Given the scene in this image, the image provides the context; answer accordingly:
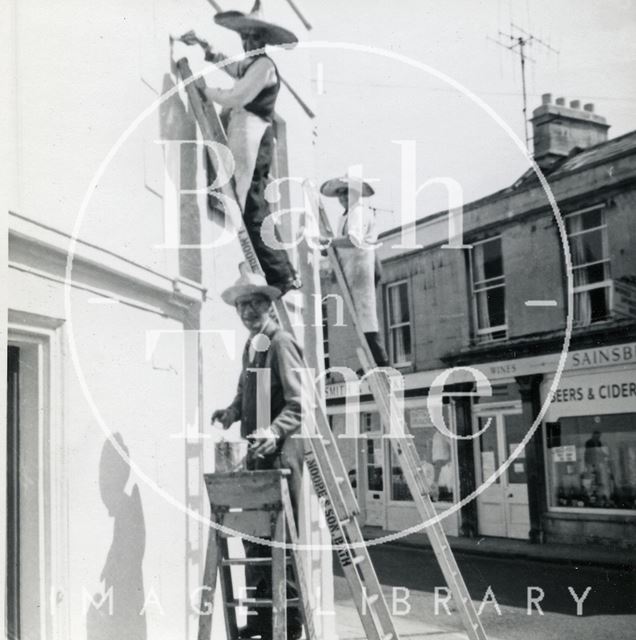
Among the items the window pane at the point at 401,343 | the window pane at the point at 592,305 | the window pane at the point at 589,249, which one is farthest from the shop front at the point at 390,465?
the window pane at the point at 589,249

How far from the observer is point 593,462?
5988 millimetres

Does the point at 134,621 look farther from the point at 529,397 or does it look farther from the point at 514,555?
the point at 514,555

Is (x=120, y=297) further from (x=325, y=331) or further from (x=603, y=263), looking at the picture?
(x=603, y=263)

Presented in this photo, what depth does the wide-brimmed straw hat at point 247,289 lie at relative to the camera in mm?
3740

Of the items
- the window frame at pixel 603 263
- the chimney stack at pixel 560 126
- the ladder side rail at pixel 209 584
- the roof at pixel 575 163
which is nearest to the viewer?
the ladder side rail at pixel 209 584

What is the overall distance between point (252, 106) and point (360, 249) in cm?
118

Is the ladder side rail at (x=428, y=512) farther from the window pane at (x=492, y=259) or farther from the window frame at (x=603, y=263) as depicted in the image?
the window frame at (x=603, y=263)

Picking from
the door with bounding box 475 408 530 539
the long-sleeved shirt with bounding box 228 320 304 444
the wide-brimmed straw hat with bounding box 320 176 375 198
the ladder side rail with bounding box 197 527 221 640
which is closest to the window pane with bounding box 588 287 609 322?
the door with bounding box 475 408 530 539

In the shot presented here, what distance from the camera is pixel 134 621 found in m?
3.26

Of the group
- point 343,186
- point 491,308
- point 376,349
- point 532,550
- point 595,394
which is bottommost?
point 532,550

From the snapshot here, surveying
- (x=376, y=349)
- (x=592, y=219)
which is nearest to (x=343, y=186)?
(x=376, y=349)

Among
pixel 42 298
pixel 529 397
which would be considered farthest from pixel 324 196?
Answer: pixel 42 298

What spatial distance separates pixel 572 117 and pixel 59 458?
3.06 meters

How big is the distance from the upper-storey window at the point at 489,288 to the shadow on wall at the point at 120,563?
8.93ft
